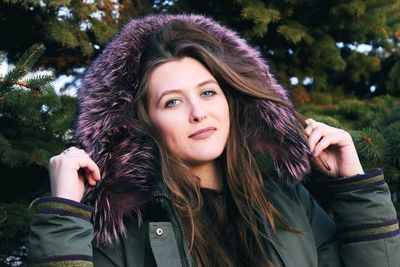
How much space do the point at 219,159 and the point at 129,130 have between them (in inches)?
21.3

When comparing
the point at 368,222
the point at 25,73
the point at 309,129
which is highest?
the point at 25,73

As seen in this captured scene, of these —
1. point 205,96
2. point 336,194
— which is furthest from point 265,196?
point 205,96

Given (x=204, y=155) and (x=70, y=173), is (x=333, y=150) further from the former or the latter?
(x=70, y=173)

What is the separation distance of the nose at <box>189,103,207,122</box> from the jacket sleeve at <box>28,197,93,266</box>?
68cm

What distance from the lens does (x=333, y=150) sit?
9.38 ft

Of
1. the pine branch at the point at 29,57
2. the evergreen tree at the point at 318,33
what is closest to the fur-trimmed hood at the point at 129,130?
the pine branch at the point at 29,57

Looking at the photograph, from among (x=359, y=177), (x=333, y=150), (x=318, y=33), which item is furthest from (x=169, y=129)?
(x=318, y=33)

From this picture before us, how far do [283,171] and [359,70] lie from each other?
1.86m

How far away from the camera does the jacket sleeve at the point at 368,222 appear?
2.66 meters

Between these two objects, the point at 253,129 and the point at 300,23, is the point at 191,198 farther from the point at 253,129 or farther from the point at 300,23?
the point at 300,23

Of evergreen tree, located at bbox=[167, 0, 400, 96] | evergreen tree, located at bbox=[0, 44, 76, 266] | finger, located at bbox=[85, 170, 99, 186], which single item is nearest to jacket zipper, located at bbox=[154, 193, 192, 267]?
finger, located at bbox=[85, 170, 99, 186]

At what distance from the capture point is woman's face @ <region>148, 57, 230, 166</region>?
2.73 meters

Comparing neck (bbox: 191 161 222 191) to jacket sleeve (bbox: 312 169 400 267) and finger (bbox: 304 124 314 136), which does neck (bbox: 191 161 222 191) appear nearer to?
finger (bbox: 304 124 314 136)

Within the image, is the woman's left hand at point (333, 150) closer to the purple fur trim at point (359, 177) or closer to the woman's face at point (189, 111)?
the purple fur trim at point (359, 177)
